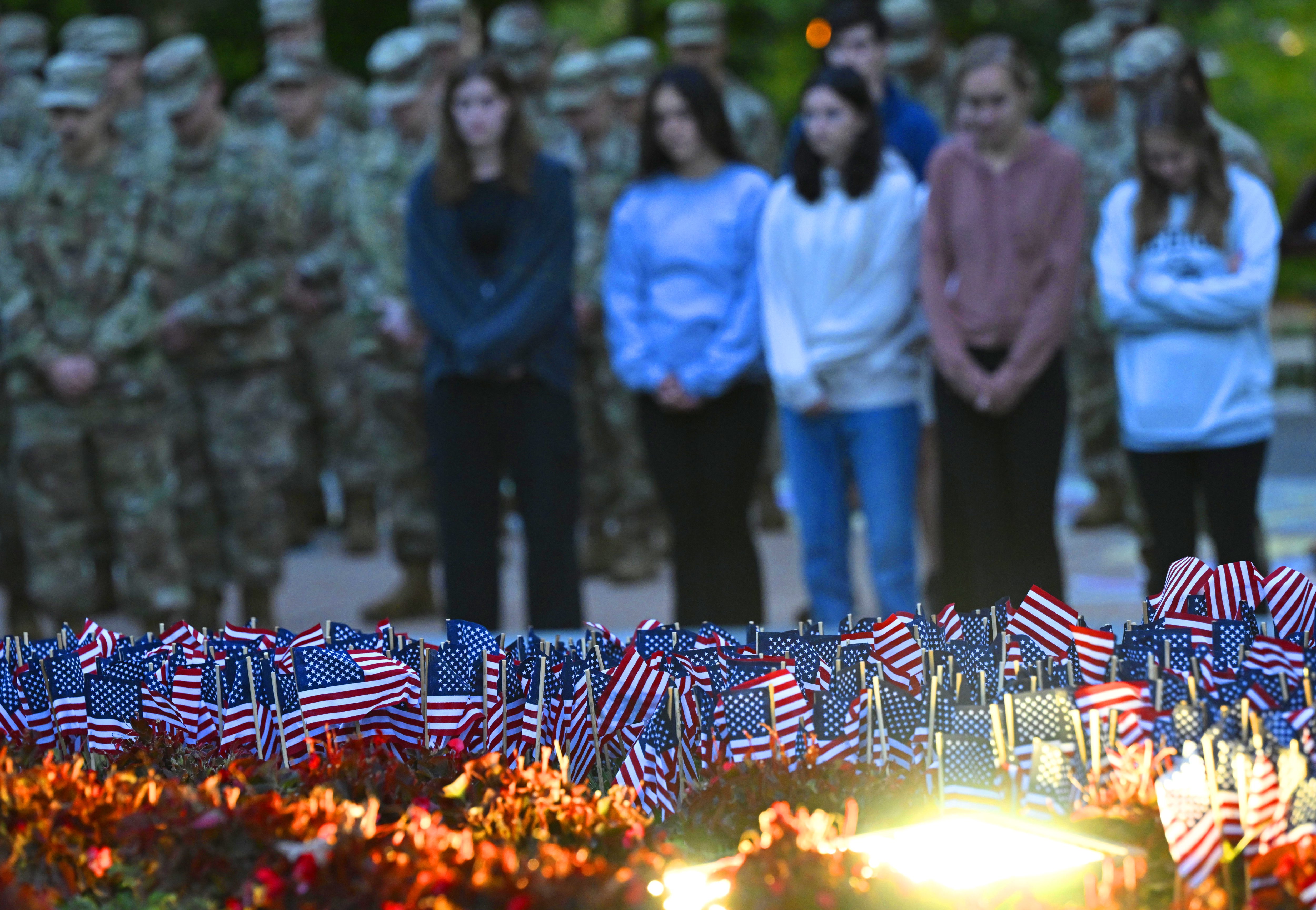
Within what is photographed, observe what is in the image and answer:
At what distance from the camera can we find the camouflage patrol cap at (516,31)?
10352 millimetres

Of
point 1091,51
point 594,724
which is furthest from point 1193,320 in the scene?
point 1091,51

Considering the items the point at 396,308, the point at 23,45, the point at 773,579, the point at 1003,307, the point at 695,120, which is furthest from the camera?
the point at 23,45

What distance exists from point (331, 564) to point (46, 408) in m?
3.36

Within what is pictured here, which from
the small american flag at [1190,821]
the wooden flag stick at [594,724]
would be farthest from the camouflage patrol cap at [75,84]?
the small american flag at [1190,821]

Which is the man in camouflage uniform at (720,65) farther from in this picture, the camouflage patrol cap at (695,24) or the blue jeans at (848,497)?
the blue jeans at (848,497)

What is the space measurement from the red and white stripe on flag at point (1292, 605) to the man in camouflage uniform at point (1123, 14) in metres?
6.59

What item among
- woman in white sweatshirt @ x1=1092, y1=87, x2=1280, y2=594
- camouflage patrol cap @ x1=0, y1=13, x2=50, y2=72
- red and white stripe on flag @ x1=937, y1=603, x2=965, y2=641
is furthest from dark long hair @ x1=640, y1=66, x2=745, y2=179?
camouflage patrol cap @ x1=0, y1=13, x2=50, y2=72

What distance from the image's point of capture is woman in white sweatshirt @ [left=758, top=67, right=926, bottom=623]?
5.90m

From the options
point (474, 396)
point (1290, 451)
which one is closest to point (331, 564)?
point (474, 396)

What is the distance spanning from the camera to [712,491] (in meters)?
6.14

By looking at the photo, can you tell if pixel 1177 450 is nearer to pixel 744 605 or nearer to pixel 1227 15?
pixel 744 605

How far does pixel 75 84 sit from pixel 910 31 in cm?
425

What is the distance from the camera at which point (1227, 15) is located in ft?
71.2

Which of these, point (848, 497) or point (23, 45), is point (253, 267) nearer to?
point (848, 497)
